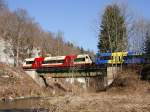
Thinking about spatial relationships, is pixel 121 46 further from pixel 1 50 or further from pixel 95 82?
pixel 1 50

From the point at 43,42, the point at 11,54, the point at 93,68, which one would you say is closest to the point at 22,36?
the point at 11,54

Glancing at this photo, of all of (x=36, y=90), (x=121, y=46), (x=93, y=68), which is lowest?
(x=36, y=90)

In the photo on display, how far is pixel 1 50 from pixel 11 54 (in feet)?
10.0

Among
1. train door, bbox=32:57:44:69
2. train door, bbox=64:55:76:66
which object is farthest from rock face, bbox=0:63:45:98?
train door, bbox=64:55:76:66

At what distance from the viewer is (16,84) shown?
57156 millimetres

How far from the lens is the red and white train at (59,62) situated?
58688 millimetres

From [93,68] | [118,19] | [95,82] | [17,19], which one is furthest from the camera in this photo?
[17,19]

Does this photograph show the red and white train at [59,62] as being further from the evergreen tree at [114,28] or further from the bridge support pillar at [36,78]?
the evergreen tree at [114,28]

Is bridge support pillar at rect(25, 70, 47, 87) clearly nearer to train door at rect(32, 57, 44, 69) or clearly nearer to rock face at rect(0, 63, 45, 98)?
rock face at rect(0, 63, 45, 98)

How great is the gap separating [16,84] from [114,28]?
21.7 meters

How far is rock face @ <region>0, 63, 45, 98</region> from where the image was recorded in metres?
52.4

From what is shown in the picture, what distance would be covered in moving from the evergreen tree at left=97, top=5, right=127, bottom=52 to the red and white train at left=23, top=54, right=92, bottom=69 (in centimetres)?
590

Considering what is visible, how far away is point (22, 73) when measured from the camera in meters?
65.4

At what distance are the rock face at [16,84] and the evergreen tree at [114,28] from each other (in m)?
16.7
